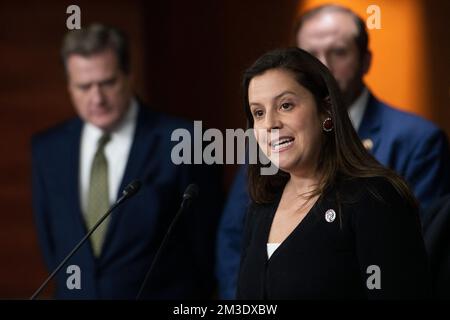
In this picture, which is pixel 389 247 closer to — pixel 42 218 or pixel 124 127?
pixel 124 127

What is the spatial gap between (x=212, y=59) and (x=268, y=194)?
2.48 metres

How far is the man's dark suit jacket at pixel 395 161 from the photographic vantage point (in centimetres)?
254

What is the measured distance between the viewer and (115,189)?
9.53ft

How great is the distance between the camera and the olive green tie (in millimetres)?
2896

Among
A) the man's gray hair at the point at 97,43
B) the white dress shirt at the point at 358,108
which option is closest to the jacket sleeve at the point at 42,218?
the man's gray hair at the point at 97,43

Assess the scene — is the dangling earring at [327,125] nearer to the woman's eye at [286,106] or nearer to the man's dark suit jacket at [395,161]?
the woman's eye at [286,106]

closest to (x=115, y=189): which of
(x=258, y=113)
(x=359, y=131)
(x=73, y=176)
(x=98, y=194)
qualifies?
(x=98, y=194)

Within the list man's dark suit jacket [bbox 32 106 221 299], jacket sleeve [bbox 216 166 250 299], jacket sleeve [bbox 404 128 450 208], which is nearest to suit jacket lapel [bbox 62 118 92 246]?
man's dark suit jacket [bbox 32 106 221 299]

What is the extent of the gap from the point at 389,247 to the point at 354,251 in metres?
0.07

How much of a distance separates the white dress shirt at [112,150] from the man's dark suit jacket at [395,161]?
40cm

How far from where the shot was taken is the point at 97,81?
300 cm

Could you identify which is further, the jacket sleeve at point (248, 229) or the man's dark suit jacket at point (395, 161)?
the man's dark suit jacket at point (395, 161)

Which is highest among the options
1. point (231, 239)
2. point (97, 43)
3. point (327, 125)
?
point (97, 43)

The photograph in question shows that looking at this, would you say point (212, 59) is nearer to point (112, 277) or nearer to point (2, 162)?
point (2, 162)
